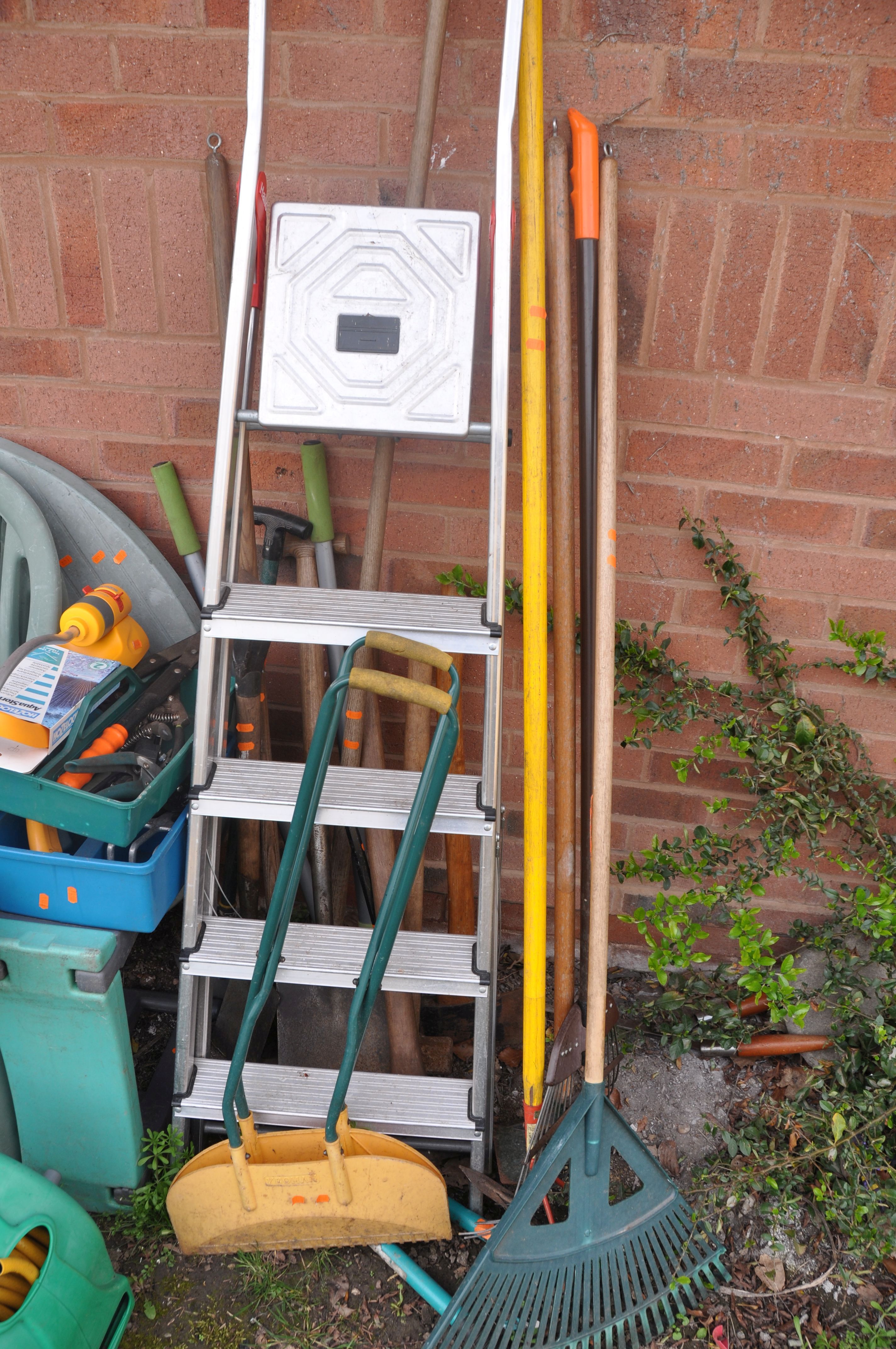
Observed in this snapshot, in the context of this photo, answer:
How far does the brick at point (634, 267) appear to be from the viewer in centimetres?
160

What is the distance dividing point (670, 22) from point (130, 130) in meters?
0.98

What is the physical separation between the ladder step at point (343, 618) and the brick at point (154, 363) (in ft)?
1.89

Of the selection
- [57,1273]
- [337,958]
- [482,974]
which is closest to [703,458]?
[482,974]

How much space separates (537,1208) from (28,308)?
76.7 inches

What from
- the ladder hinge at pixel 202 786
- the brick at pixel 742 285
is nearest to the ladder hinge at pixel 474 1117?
the ladder hinge at pixel 202 786

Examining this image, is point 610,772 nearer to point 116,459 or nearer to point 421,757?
point 421,757

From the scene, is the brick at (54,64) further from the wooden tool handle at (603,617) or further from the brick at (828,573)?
the brick at (828,573)

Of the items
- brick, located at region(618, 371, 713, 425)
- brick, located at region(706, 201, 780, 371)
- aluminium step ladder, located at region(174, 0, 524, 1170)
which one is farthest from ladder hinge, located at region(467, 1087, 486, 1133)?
brick, located at region(706, 201, 780, 371)

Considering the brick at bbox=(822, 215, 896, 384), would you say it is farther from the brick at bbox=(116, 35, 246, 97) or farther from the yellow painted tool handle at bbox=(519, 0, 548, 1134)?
the brick at bbox=(116, 35, 246, 97)

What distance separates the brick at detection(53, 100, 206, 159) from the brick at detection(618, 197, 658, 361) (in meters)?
0.80

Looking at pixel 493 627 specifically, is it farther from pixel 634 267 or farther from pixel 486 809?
pixel 634 267

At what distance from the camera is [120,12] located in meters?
1.58

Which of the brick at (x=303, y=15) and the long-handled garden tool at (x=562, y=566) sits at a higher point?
the brick at (x=303, y=15)

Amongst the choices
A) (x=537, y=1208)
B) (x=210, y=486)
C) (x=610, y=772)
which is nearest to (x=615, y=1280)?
(x=537, y=1208)
